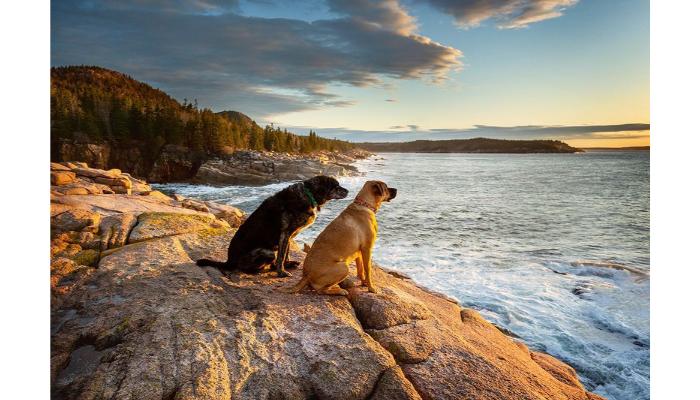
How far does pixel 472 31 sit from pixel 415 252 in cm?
A: 769

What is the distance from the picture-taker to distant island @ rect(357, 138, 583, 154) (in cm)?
696

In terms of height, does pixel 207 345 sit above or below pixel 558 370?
above

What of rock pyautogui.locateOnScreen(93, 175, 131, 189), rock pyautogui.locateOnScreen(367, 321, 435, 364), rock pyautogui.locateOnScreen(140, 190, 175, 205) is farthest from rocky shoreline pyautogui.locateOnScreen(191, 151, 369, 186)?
rock pyautogui.locateOnScreen(367, 321, 435, 364)

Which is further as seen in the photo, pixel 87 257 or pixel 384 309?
pixel 87 257

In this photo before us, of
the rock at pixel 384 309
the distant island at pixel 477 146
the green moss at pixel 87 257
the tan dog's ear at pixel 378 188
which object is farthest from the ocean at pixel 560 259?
the green moss at pixel 87 257

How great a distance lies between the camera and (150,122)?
27.0 meters

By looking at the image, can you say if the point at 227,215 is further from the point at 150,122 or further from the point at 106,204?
the point at 150,122

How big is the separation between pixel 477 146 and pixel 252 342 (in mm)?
6899

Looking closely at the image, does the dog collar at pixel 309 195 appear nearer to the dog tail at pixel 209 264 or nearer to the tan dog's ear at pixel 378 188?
the tan dog's ear at pixel 378 188

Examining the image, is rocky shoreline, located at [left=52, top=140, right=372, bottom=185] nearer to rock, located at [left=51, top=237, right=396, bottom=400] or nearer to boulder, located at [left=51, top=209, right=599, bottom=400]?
boulder, located at [left=51, top=209, right=599, bottom=400]

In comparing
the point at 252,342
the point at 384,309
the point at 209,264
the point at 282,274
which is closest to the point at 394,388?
the point at 384,309

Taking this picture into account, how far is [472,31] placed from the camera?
17.7ft

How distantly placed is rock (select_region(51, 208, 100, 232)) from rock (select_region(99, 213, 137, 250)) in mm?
140
